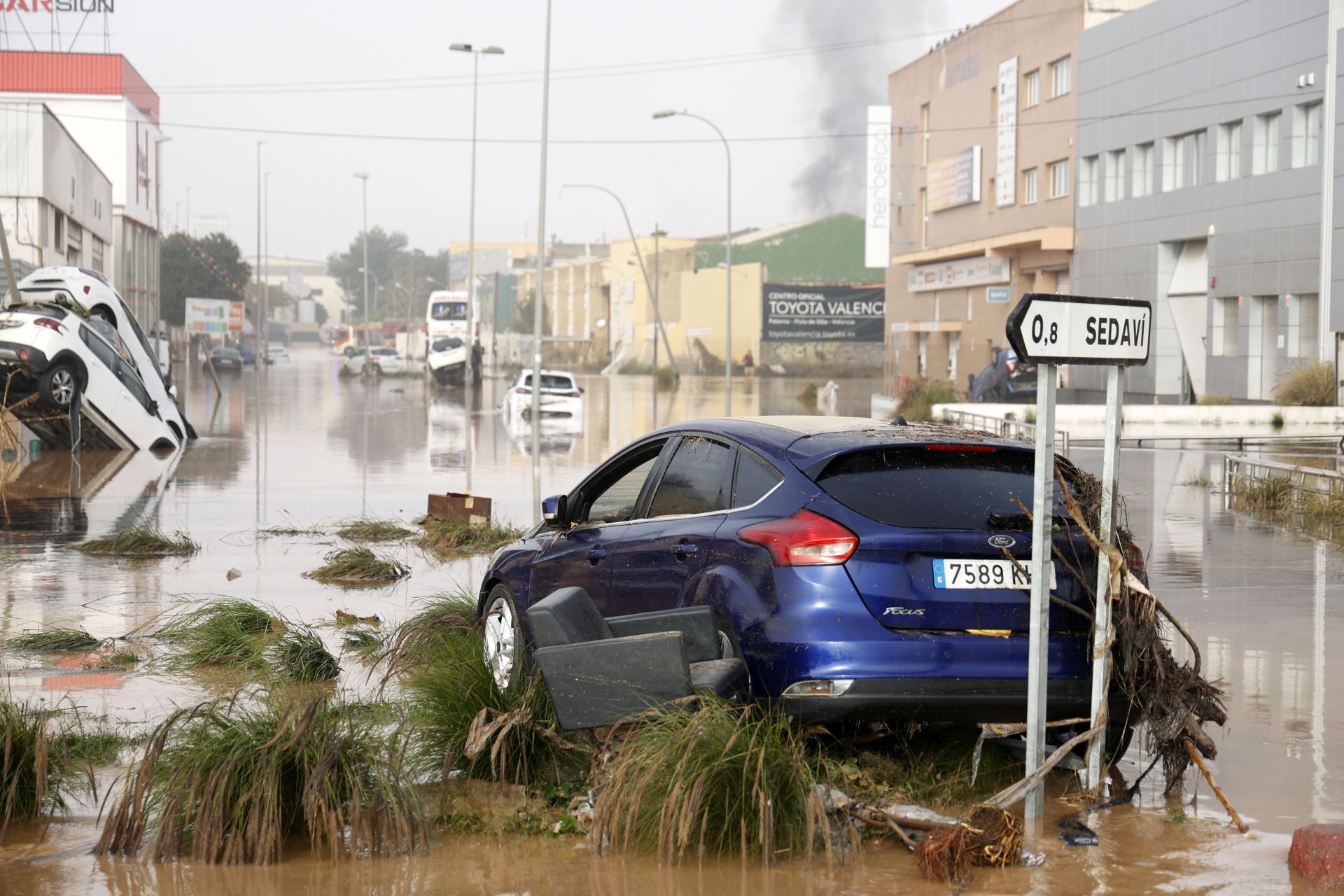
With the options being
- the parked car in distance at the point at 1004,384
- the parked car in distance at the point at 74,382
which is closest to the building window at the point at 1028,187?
the parked car in distance at the point at 1004,384

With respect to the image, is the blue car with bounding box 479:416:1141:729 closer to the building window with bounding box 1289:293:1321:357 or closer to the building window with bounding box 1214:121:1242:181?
the building window with bounding box 1289:293:1321:357

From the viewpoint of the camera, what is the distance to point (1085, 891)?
4781mm

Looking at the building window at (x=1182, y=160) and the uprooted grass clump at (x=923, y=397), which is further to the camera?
the building window at (x=1182, y=160)

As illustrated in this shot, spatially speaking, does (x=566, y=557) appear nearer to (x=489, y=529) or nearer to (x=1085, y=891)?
(x=1085, y=891)

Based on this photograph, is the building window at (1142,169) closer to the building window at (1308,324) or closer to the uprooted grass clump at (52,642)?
the building window at (1308,324)

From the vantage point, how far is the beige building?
51.6 metres

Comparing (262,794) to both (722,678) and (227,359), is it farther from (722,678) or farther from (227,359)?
(227,359)

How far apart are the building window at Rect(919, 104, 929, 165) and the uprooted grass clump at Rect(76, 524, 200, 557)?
54.1 metres

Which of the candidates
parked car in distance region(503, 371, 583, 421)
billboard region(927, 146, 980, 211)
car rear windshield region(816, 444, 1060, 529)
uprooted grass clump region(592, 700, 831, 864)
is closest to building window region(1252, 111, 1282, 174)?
billboard region(927, 146, 980, 211)

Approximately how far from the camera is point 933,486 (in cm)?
577

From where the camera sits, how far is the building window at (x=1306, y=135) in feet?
125

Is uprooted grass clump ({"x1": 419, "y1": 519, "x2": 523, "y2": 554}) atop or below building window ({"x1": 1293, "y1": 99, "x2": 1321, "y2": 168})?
below

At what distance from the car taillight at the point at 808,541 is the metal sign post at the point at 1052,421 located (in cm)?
69

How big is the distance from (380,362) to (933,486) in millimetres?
77590
